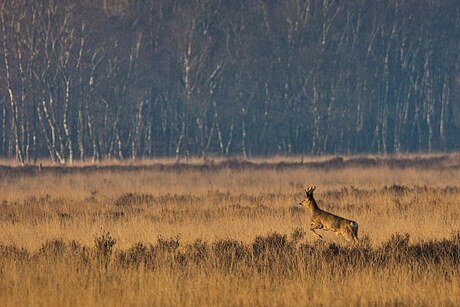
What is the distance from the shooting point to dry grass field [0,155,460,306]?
1263cm

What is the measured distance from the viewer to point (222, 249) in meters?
15.6

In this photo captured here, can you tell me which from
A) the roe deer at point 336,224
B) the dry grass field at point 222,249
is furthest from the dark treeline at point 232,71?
the roe deer at point 336,224

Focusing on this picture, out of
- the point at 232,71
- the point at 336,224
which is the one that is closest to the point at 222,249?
the point at 336,224

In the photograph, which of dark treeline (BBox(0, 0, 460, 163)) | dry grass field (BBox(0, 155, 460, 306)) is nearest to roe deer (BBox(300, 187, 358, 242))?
dry grass field (BBox(0, 155, 460, 306))

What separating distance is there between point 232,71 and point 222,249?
5355 cm

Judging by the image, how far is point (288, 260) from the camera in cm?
1458

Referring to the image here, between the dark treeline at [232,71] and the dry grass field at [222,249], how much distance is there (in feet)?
89.4

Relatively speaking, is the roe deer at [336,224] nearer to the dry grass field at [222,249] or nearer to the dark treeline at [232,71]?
the dry grass field at [222,249]

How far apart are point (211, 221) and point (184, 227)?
4.29 feet

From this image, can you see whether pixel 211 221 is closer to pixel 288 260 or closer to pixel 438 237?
pixel 438 237

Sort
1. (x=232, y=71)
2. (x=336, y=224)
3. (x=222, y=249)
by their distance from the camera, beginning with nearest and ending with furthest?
(x=222, y=249), (x=336, y=224), (x=232, y=71)

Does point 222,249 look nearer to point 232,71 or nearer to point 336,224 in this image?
point 336,224

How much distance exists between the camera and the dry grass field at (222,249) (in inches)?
497

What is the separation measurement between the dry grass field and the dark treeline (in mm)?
27234
